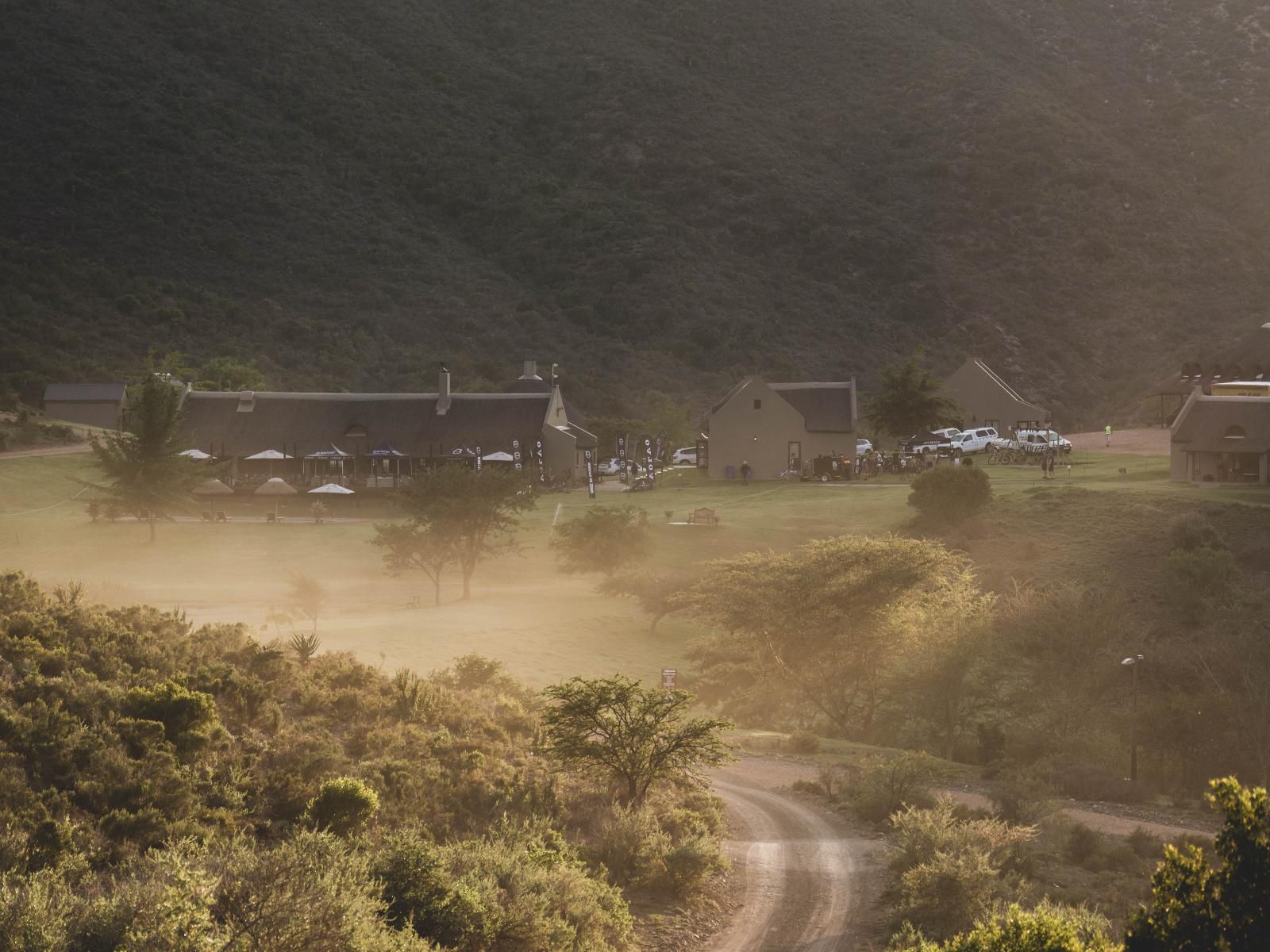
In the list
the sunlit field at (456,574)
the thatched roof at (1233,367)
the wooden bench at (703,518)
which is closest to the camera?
the sunlit field at (456,574)

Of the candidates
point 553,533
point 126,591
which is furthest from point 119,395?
point 126,591

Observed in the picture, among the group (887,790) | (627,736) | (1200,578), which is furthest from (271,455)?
(887,790)

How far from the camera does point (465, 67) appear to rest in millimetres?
146375

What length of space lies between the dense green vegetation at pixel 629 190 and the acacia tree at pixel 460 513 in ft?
142

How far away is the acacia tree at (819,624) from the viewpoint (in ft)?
133

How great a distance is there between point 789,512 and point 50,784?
4152 cm

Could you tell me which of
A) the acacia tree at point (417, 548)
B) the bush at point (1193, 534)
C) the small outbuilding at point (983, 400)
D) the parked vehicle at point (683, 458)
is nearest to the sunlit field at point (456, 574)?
the acacia tree at point (417, 548)

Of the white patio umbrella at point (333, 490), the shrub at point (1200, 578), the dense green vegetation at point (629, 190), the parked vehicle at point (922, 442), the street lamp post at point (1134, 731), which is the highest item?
the dense green vegetation at point (629, 190)

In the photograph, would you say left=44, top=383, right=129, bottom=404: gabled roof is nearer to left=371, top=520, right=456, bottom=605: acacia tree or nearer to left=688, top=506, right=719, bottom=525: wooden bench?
left=371, top=520, right=456, bottom=605: acacia tree

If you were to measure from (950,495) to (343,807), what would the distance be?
3895cm

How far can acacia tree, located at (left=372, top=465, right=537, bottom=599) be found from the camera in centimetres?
4950

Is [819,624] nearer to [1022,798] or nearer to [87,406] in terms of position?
[1022,798]

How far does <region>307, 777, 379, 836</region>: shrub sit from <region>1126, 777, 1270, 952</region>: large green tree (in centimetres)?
995

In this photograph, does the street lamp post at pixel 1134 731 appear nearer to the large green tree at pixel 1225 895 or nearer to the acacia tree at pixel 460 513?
the large green tree at pixel 1225 895
